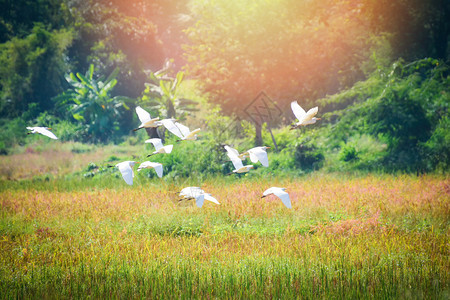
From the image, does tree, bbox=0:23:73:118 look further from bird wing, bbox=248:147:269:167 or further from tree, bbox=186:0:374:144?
bird wing, bbox=248:147:269:167

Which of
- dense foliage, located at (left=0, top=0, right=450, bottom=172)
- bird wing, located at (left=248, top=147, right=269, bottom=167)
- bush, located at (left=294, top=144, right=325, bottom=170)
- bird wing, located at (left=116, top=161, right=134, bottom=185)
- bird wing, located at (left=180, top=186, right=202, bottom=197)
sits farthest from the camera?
bush, located at (left=294, top=144, right=325, bottom=170)

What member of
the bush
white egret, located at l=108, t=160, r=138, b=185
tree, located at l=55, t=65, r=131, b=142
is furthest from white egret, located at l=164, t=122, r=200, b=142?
tree, located at l=55, t=65, r=131, b=142

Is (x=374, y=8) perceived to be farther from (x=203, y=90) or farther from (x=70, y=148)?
(x=70, y=148)

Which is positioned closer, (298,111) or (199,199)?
(199,199)

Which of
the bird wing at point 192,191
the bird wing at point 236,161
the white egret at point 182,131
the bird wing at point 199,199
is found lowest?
the bird wing at point 199,199

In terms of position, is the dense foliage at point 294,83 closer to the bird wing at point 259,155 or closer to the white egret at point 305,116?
the white egret at point 305,116

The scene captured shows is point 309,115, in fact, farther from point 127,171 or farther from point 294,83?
point 294,83

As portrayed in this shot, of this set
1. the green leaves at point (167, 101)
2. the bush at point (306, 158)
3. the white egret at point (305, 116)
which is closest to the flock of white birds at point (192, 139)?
the white egret at point (305, 116)

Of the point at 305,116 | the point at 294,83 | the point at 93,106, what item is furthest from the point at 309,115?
the point at 93,106

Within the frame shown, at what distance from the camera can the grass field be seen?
14.4 feet

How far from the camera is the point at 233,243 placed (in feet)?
18.2

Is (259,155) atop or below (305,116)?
below

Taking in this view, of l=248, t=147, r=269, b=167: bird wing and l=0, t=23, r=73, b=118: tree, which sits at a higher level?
l=0, t=23, r=73, b=118: tree

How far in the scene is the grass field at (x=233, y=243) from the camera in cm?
440
